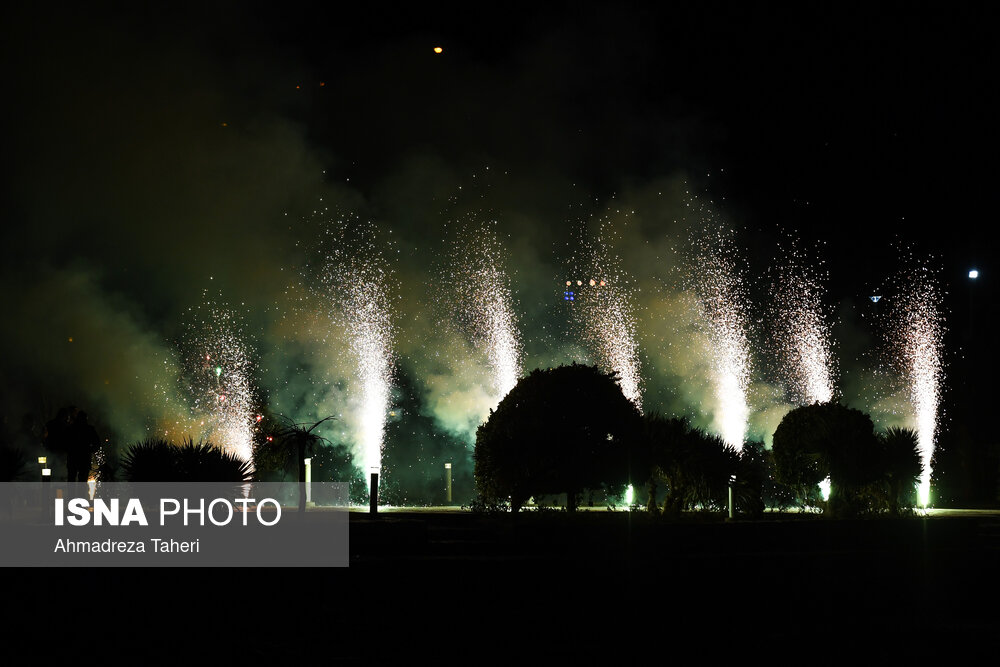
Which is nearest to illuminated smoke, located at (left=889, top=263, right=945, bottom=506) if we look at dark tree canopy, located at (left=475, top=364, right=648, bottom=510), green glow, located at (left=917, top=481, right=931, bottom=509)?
green glow, located at (left=917, top=481, right=931, bottom=509)

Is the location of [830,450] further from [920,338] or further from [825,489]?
[920,338]

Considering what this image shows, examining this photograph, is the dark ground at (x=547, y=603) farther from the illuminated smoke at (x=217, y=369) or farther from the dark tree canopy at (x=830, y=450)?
the illuminated smoke at (x=217, y=369)

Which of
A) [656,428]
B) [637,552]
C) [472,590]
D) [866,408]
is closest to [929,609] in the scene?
[472,590]

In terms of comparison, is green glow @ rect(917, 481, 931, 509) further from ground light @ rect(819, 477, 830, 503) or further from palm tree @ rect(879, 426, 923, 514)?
palm tree @ rect(879, 426, 923, 514)

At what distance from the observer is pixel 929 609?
9828 millimetres

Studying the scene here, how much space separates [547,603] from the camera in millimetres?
10219

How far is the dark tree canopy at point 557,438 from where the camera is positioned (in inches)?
771

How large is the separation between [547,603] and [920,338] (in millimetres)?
39552

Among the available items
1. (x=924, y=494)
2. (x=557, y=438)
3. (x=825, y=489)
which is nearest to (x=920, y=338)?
(x=924, y=494)

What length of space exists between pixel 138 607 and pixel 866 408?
37.6m

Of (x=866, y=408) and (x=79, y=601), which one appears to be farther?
(x=866, y=408)

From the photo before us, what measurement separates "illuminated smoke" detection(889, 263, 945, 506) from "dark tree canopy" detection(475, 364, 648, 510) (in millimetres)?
24615

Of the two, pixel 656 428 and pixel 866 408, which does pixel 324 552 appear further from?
pixel 866 408

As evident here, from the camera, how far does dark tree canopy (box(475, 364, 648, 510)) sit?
19.6 metres
